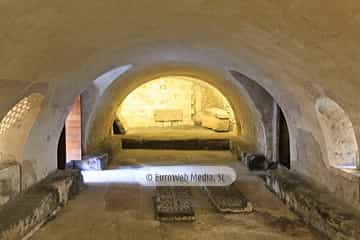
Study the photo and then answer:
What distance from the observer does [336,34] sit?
218cm

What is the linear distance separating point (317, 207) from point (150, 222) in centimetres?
158

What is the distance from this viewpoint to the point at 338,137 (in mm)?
3912

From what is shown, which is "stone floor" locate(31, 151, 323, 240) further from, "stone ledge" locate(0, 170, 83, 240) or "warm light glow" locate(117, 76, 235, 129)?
"warm light glow" locate(117, 76, 235, 129)

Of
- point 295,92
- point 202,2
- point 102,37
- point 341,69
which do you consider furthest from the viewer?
point 295,92

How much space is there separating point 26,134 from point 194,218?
1872 mm

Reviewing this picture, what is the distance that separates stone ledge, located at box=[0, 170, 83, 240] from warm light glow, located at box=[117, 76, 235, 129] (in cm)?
829

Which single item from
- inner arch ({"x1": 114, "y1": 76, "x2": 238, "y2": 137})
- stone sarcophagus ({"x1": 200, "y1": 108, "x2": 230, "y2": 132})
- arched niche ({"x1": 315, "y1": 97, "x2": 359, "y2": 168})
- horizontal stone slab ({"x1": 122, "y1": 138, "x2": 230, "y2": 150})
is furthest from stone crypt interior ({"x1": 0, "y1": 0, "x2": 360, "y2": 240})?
inner arch ({"x1": 114, "y1": 76, "x2": 238, "y2": 137})

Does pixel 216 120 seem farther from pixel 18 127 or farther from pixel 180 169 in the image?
pixel 18 127

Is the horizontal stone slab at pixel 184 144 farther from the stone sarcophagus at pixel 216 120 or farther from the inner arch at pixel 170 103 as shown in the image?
the inner arch at pixel 170 103

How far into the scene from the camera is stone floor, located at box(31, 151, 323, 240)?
3.54 m

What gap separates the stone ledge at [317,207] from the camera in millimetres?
3066

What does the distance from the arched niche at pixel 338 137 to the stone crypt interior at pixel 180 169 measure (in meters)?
0.01

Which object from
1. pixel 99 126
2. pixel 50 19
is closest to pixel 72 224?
pixel 50 19

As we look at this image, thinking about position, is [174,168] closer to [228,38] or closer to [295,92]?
[295,92]
